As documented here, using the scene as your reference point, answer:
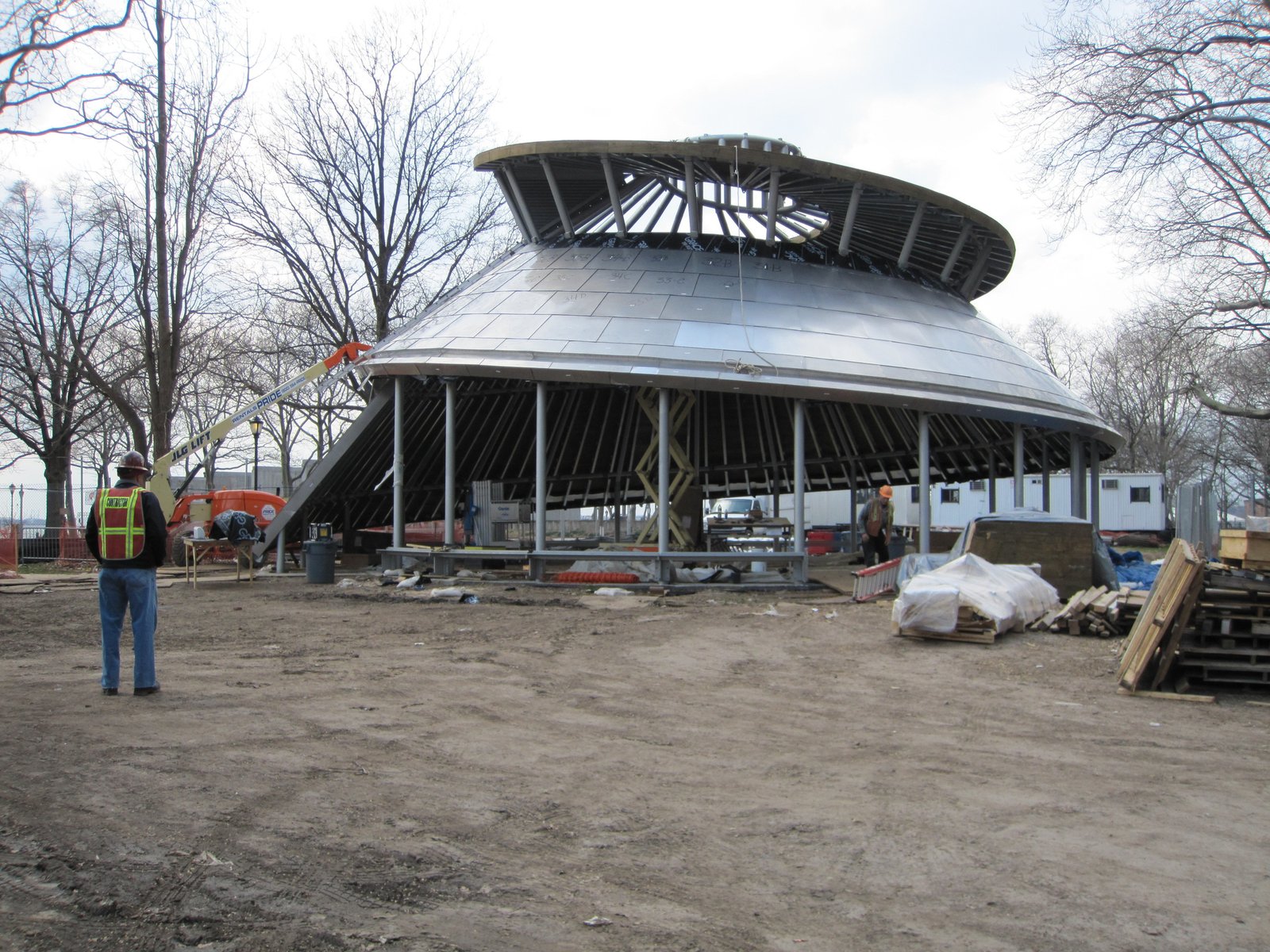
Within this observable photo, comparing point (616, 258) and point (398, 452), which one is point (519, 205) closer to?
point (616, 258)

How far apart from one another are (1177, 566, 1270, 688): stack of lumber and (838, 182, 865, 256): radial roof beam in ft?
36.7

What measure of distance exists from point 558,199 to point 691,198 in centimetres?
261

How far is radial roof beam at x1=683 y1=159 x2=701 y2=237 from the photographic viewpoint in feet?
57.9

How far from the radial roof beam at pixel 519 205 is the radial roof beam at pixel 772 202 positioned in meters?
4.75

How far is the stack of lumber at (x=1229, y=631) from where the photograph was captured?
816cm

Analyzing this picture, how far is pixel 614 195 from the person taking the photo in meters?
18.3

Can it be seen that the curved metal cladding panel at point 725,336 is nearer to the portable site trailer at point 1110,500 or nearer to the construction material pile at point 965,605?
the construction material pile at point 965,605

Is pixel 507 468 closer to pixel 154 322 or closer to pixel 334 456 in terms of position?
pixel 334 456

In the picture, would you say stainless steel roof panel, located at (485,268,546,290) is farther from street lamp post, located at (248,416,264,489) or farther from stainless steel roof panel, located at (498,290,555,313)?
street lamp post, located at (248,416,264,489)

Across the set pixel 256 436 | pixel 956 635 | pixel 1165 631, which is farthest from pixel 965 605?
pixel 256 436

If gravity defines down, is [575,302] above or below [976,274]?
below

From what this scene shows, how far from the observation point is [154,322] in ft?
91.1

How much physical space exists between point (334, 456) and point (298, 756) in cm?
1273

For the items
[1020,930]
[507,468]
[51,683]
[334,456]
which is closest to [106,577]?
[51,683]
